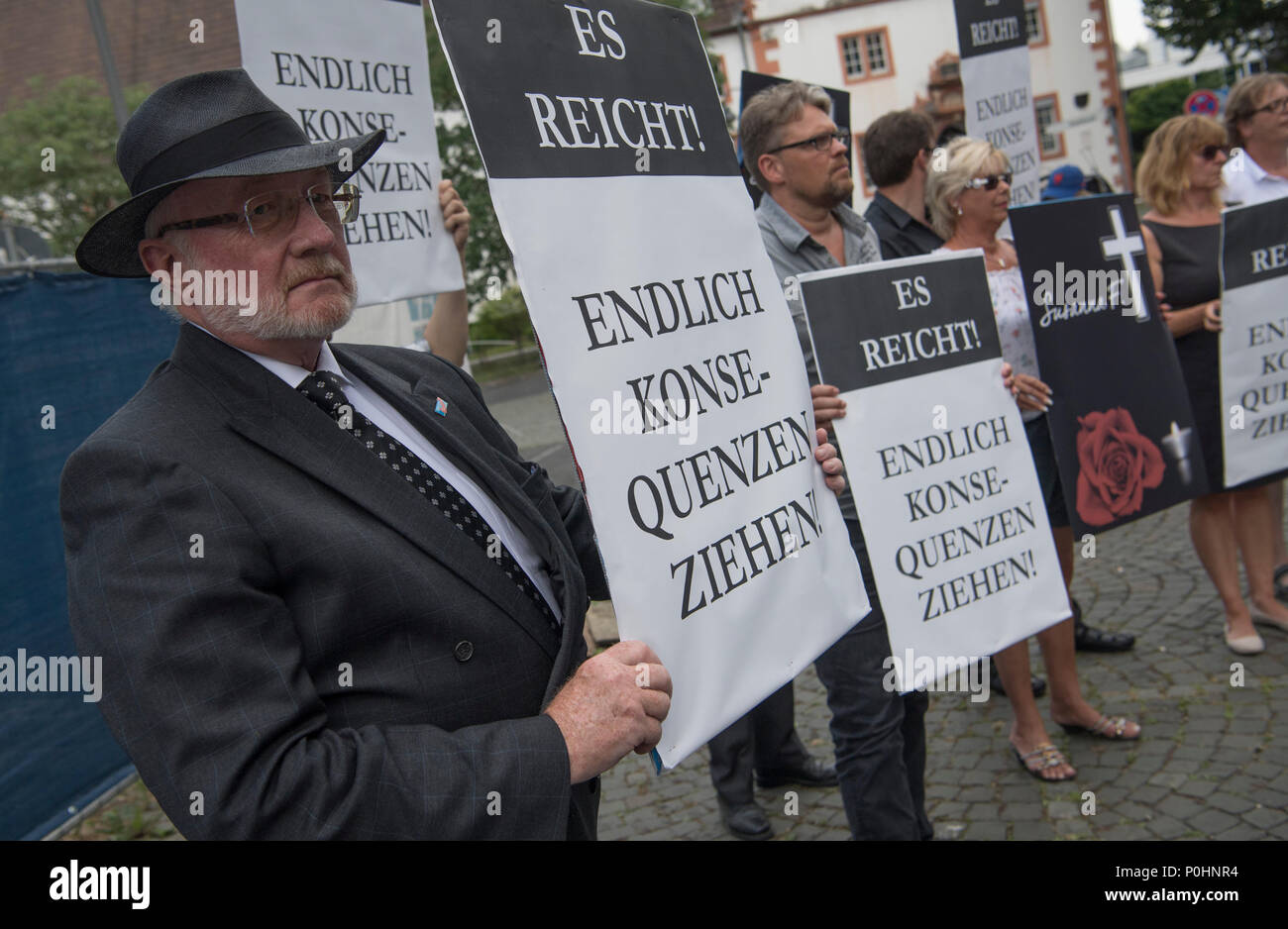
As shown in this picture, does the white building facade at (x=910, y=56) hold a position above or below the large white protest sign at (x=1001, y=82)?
above

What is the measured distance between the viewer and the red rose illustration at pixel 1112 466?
150 inches

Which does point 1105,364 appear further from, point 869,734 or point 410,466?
point 410,466

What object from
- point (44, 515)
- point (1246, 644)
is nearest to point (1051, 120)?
point (1246, 644)

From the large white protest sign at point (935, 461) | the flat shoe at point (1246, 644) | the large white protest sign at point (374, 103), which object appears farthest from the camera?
the flat shoe at point (1246, 644)

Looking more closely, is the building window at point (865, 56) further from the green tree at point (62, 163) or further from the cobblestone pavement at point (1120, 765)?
the cobblestone pavement at point (1120, 765)

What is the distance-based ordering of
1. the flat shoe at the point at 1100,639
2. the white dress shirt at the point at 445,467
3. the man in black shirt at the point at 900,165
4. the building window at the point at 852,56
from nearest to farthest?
the white dress shirt at the point at 445,467, the man in black shirt at the point at 900,165, the flat shoe at the point at 1100,639, the building window at the point at 852,56

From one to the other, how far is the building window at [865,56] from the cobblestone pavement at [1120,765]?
36.5m

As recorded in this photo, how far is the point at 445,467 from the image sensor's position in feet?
6.11

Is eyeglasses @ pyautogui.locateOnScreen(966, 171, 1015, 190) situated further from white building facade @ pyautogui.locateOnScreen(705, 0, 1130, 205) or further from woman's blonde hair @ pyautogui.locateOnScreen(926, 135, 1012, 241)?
white building facade @ pyautogui.locateOnScreen(705, 0, 1130, 205)

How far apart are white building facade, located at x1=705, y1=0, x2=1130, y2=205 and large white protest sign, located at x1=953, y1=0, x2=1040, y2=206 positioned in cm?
3350

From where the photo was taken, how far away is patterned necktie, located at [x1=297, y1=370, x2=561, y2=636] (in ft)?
5.70

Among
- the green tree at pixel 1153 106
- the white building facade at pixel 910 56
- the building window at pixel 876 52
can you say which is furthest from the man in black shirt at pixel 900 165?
the green tree at pixel 1153 106

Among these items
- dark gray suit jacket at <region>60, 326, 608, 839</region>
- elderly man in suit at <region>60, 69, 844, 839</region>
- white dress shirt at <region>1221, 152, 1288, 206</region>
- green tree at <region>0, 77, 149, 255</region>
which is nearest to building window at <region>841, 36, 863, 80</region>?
green tree at <region>0, 77, 149, 255</region>
